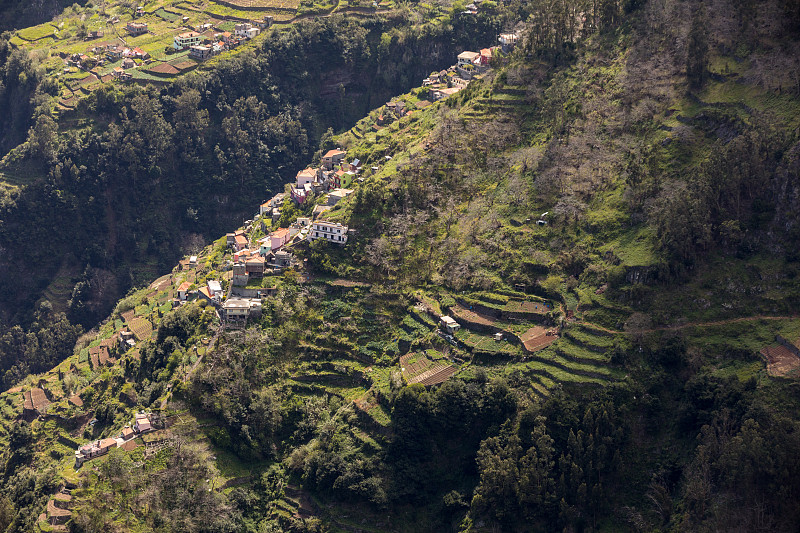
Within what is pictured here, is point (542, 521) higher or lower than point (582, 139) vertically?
lower

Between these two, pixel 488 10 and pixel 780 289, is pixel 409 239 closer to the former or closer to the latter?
pixel 780 289

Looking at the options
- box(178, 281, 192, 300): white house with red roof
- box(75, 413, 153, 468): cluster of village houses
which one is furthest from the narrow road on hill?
box(178, 281, 192, 300): white house with red roof

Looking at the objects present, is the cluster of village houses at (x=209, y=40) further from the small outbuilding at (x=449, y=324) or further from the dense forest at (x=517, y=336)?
the small outbuilding at (x=449, y=324)

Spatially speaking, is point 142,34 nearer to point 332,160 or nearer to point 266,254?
point 332,160

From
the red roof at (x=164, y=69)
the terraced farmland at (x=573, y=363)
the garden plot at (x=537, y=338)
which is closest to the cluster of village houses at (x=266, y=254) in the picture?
the garden plot at (x=537, y=338)

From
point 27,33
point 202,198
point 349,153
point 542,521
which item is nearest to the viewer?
point 542,521

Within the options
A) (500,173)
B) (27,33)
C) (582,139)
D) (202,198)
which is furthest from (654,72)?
(27,33)
